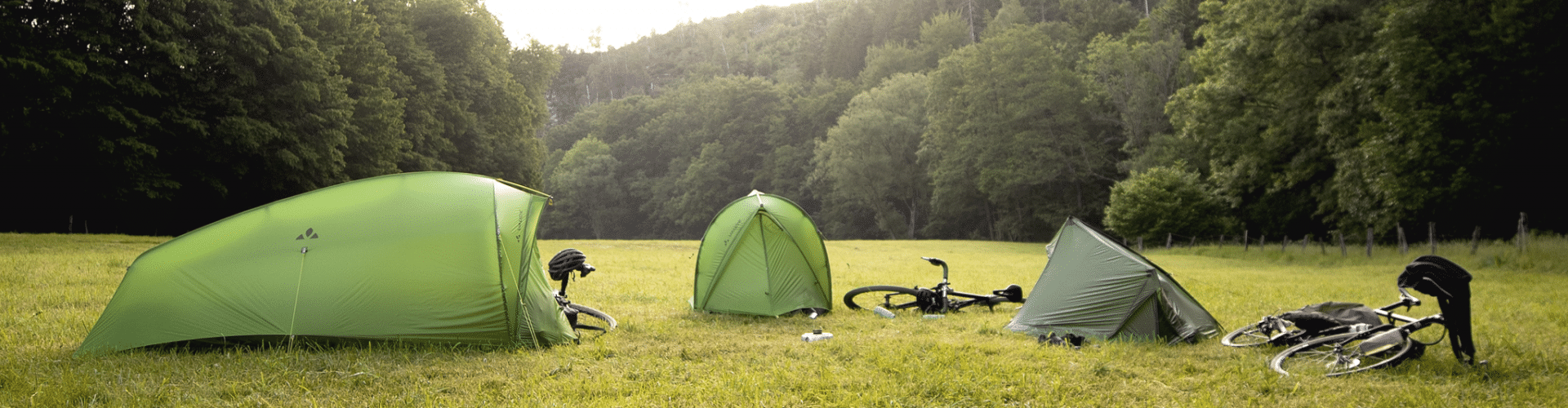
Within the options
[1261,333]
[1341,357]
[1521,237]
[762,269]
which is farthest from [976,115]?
[1341,357]

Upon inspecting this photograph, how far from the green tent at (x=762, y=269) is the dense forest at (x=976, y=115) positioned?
19479 millimetres

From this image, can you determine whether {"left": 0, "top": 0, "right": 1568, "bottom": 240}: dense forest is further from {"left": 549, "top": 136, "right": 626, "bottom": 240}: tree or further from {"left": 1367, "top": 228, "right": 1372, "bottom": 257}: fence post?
{"left": 549, "top": 136, "right": 626, "bottom": 240}: tree

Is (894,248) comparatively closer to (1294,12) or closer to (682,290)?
(1294,12)

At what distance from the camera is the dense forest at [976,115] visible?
2019cm

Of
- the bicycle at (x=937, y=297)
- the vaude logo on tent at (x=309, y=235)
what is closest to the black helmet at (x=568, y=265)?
the vaude logo on tent at (x=309, y=235)

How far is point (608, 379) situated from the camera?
5.81 m

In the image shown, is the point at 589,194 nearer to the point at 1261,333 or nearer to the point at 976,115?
the point at 976,115

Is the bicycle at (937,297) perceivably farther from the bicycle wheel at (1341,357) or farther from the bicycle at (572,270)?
the bicycle wheel at (1341,357)

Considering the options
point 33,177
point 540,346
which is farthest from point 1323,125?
point 33,177

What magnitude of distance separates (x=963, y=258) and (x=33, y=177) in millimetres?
29187

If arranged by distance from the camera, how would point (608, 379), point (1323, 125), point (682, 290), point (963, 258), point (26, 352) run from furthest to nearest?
point (963, 258), point (1323, 125), point (682, 290), point (26, 352), point (608, 379)

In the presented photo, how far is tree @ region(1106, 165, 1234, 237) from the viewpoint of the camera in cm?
3284

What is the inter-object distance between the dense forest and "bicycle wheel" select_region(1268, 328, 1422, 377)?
18.7m

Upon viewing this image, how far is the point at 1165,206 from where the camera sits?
3250 cm
